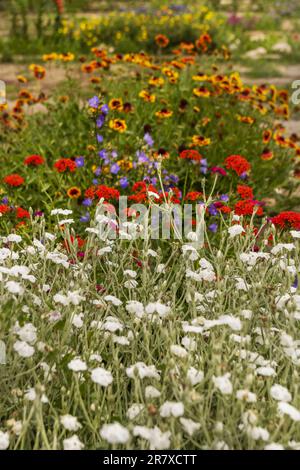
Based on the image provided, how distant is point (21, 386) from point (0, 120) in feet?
10.5

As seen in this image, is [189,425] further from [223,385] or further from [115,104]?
[115,104]

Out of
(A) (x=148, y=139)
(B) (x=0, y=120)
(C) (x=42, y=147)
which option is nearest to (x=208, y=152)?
(A) (x=148, y=139)

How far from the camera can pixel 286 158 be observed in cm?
563

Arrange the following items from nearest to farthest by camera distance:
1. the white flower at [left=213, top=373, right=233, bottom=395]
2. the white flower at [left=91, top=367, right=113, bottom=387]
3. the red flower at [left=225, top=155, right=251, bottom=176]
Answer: the white flower at [left=213, top=373, right=233, bottom=395], the white flower at [left=91, top=367, right=113, bottom=387], the red flower at [left=225, top=155, right=251, bottom=176]

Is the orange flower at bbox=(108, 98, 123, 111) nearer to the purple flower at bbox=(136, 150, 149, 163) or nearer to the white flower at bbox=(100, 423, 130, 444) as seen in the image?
the purple flower at bbox=(136, 150, 149, 163)

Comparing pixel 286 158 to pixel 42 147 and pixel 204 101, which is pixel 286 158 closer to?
pixel 204 101

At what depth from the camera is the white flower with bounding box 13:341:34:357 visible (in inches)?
86.7

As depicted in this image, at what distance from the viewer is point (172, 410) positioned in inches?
79.2

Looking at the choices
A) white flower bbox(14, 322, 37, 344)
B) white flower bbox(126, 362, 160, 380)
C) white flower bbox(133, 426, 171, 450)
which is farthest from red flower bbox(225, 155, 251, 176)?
white flower bbox(133, 426, 171, 450)

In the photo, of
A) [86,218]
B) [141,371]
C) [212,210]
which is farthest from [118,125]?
[141,371]

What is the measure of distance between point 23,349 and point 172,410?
0.49 m

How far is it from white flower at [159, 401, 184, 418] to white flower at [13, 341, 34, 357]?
0.42m
